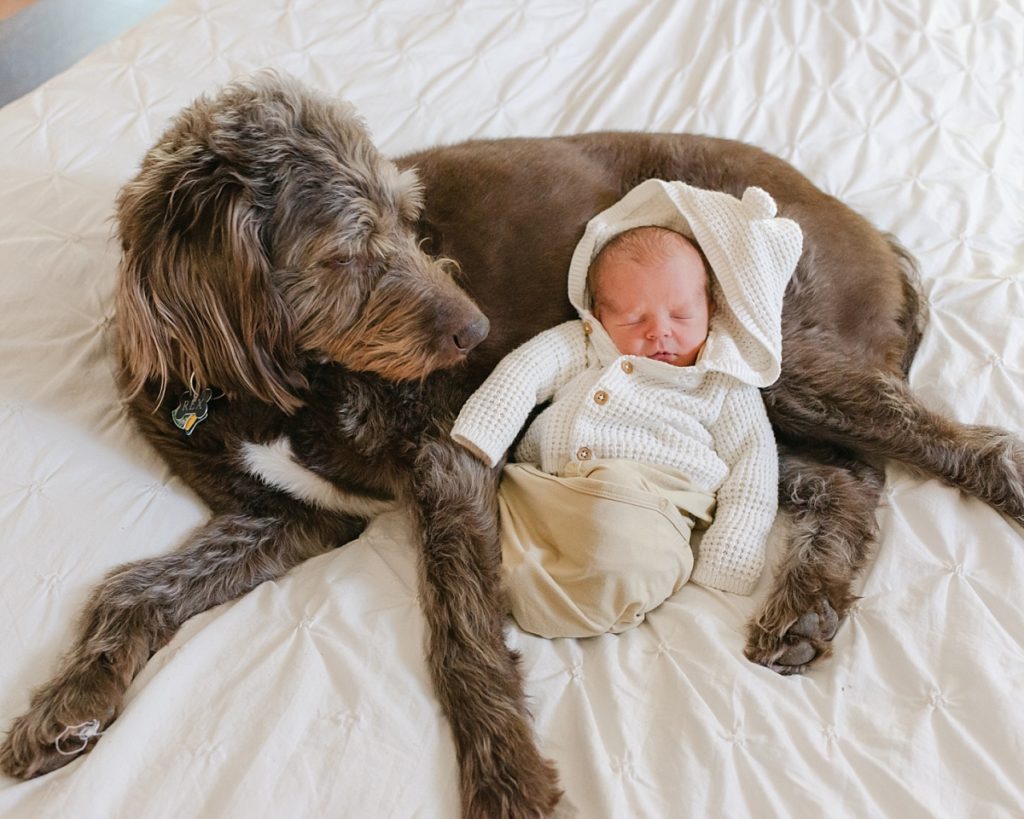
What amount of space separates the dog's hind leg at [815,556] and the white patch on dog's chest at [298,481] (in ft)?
2.96

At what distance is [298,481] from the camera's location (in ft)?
6.50

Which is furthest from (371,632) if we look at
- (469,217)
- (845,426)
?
(845,426)

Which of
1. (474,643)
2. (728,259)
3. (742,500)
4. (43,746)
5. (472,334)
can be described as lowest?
(43,746)

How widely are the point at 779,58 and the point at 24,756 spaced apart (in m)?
2.81

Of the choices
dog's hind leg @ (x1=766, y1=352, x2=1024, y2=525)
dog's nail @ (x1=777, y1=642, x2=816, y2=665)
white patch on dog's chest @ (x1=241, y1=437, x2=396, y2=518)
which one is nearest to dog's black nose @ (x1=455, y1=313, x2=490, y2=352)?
white patch on dog's chest @ (x1=241, y1=437, x2=396, y2=518)

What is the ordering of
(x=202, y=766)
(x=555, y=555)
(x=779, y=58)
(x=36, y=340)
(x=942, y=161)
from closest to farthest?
(x=202, y=766), (x=555, y=555), (x=36, y=340), (x=942, y=161), (x=779, y=58)

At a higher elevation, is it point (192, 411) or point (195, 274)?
point (195, 274)

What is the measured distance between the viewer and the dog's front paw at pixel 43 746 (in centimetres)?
→ 151

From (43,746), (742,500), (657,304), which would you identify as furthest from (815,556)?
(43,746)

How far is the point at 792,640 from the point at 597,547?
413mm

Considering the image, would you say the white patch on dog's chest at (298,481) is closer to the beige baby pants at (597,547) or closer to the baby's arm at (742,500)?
the beige baby pants at (597,547)

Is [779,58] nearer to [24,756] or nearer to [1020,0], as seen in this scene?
[1020,0]

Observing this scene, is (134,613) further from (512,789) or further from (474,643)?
(512,789)

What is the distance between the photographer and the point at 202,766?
4.79ft
